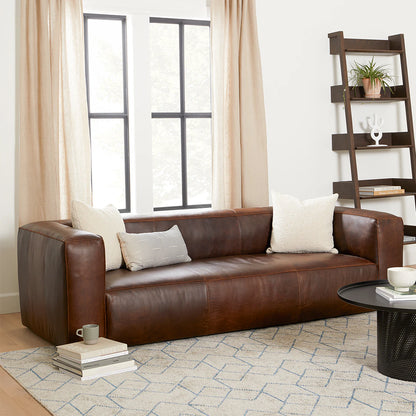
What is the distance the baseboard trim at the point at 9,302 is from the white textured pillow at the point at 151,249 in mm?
1188

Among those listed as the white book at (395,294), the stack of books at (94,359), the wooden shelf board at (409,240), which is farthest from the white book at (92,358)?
the wooden shelf board at (409,240)

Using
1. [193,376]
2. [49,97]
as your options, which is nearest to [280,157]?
[49,97]

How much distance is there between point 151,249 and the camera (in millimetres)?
4340

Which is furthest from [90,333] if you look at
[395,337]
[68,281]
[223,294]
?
[395,337]

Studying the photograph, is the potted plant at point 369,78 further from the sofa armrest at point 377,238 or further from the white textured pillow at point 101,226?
the white textured pillow at point 101,226

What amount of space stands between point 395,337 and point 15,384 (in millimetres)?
1857

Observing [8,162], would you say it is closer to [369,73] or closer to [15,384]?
[15,384]

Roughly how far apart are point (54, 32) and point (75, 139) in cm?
77

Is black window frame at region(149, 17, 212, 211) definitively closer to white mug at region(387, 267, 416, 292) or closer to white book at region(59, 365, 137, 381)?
white book at region(59, 365, 137, 381)

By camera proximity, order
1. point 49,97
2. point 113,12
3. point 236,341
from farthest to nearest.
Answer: point 113,12
point 49,97
point 236,341

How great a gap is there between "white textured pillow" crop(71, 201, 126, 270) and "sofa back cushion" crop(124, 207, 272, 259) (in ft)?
0.93

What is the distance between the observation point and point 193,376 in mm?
3424

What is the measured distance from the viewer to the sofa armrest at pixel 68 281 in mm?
3727

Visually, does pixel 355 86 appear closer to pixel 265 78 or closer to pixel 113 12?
pixel 265 78
